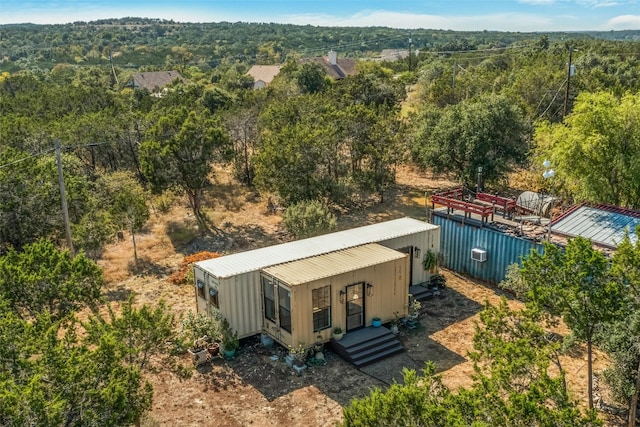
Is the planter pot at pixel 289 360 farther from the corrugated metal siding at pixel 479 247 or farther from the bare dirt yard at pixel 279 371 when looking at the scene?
the corrugated metal siding at pixel 479 247

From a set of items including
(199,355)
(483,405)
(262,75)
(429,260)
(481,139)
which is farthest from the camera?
(262,75)

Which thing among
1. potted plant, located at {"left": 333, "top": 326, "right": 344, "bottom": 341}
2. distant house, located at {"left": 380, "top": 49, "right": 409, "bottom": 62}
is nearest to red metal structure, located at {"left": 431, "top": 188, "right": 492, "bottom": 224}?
potted plant, located at {"left": 333, "top": 326, "right": 344, "bottom": 341}

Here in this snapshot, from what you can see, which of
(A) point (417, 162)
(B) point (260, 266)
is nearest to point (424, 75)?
(A) point (417, 162)

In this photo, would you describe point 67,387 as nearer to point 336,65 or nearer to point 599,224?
point 599,224

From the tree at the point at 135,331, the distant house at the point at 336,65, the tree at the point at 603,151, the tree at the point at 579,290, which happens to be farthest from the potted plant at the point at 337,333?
the distant house at the point at 336,65

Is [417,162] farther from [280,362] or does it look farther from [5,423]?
[5,423]

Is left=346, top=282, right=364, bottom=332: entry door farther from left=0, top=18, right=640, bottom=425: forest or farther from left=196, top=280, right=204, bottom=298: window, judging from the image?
left=0, top=18, right=640, bottom=425: forest

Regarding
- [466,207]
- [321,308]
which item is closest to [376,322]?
[321,308]
